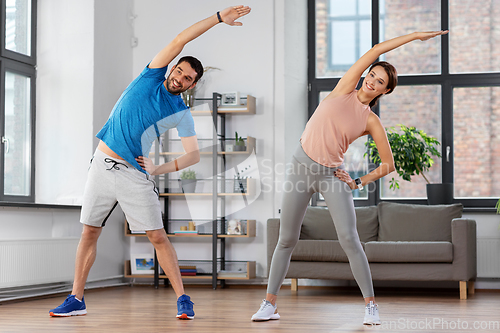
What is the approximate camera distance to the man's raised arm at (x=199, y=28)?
2.40 meters

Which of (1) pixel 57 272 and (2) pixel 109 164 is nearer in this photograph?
(2) pixel 109 164

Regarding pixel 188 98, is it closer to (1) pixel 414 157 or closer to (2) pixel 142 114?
(1) pixel 414 157

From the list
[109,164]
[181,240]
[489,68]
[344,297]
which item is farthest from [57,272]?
[489,68]

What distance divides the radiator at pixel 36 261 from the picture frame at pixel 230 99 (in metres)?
1.74

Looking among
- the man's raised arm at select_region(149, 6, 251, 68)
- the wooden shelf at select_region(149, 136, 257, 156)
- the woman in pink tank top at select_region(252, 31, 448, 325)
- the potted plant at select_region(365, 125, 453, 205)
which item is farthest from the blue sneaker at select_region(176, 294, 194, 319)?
the potted plant at select_region(365, 125, 453, 205)

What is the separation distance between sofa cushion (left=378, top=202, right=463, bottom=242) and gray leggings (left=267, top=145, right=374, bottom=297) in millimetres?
2050

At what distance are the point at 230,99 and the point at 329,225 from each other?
142 cm

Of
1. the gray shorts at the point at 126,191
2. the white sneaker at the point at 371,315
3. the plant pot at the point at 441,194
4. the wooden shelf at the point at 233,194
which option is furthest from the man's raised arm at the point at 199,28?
the plant pot at the point at 441,194

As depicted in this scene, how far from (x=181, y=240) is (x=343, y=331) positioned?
9.85ft

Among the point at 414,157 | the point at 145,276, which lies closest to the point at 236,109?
the point at 414,157

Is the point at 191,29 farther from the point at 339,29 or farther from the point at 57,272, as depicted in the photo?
the point at 339,29

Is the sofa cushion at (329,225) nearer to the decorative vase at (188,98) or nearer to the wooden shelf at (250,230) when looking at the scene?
the wooden shelf at (250,230)

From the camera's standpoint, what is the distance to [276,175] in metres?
5.14

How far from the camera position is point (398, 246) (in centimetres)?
408
